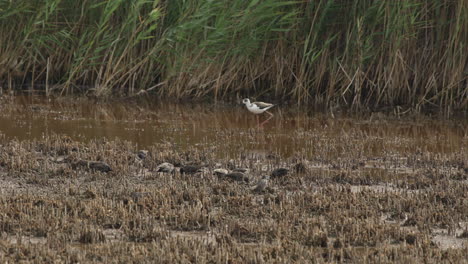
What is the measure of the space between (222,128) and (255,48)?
7.24ft

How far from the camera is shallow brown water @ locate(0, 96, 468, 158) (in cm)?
1037

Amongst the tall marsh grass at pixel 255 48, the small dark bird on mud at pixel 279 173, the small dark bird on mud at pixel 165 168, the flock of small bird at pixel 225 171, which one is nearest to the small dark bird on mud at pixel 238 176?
the flock of small bird at pixel 225 171

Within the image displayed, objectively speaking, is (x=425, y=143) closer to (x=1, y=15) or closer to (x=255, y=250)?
(x=255, y=250)

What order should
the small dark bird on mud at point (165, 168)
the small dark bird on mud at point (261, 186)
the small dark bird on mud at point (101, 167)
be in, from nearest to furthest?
the small dark bird on mud at point (261, 186) < the small dark bird on mud at point (101, 167) < the small dark bird on mud at point (165, 168)

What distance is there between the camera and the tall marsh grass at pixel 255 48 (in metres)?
12.9

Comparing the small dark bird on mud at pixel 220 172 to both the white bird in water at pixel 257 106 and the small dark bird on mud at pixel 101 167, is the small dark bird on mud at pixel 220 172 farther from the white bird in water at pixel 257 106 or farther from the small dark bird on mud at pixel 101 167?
the white bird in water at pixel 257 106

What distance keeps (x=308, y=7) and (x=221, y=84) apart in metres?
1.77

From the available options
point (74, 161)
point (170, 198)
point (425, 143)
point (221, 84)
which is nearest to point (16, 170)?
point (74, 161)

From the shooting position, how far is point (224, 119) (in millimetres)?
12562

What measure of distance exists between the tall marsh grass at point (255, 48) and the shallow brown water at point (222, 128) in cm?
56

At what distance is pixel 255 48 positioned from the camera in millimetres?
13445

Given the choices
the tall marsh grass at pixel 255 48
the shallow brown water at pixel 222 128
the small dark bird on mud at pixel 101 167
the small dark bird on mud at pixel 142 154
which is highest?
the tall marsh grass at pixel 255 48

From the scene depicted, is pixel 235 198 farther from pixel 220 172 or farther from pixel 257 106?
pixel 257 106

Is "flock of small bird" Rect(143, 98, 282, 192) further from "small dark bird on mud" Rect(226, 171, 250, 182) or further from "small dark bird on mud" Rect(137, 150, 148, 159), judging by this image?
"small dark bird on mud" Rect(137, 150, 148, 159)
